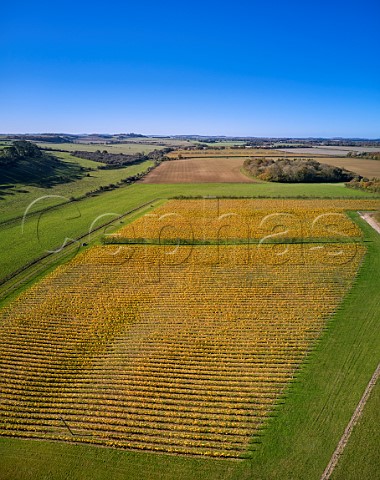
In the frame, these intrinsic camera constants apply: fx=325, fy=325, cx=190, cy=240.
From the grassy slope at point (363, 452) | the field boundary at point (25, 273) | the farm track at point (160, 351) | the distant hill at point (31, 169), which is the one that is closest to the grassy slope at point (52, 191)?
the distant hill at point (31, 169)

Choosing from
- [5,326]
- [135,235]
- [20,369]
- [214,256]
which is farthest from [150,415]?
[135,235]

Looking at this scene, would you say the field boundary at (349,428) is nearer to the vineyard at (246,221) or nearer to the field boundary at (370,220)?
the vineyard at (246,221)

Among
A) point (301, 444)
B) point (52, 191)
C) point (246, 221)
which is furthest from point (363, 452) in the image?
point (52, 191)

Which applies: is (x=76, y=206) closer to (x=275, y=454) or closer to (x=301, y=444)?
(x=275, y=454)

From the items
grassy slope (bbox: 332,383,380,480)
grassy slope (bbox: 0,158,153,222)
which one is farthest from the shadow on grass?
grassy slope (bbox: 332,383,380,480)

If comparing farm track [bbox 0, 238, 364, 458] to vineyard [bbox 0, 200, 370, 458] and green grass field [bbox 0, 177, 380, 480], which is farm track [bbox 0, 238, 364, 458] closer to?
vineyard [bbox 0, 200, 370, 458]

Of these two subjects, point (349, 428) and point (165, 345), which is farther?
point (165, 345)
